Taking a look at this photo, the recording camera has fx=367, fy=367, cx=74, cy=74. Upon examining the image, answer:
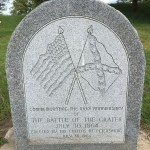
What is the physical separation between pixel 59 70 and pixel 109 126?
0.81 meters

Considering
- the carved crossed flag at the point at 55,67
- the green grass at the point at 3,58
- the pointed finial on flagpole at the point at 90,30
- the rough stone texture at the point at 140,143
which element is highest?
the pointed finial on flagpole at the point at 90,30

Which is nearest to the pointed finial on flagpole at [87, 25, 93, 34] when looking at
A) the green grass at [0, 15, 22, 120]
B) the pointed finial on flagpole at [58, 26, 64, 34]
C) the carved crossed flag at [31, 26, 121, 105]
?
the carved crossed flag at [31, 26, 121, 105]

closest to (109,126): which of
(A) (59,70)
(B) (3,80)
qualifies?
(A) (59,70)

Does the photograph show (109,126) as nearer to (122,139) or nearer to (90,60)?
(122,139)

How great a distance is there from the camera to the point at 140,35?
1114cm

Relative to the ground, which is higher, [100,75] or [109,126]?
[100,75]

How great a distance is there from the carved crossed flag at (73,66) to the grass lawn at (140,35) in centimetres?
120

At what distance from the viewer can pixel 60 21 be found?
3.56 metres

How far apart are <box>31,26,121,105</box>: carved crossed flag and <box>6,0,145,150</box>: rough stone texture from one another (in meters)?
0.16

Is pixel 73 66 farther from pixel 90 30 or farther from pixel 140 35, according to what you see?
pixel 140 35

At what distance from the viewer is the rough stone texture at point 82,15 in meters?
3.50

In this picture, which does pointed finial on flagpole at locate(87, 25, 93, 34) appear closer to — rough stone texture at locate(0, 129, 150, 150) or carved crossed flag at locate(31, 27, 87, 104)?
carved crossed flag at locate(31, 27, 87, 104)

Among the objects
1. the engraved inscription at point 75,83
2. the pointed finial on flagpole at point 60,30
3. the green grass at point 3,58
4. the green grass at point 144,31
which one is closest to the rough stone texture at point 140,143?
the green grass at point 144,31

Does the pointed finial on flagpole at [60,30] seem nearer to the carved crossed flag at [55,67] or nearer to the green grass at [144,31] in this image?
the carved crossed flag at [55,67]
